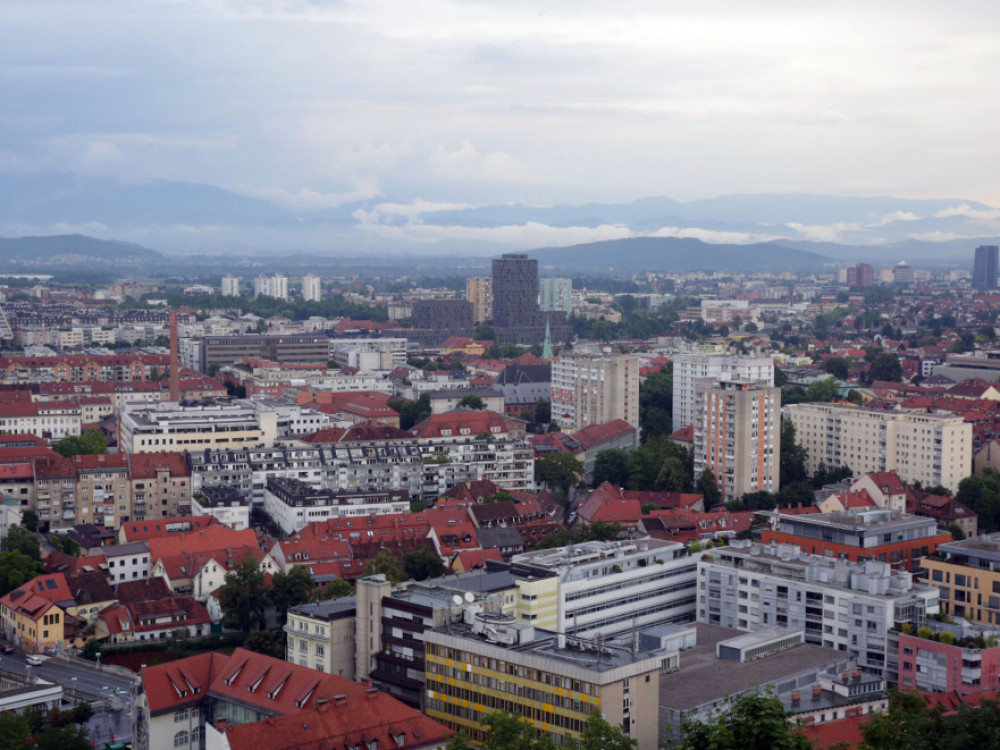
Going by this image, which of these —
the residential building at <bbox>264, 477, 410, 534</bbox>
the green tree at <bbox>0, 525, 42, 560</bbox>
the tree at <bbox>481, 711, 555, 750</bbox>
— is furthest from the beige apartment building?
the tree at <bbox>481, 711, 555, 750</bbox>

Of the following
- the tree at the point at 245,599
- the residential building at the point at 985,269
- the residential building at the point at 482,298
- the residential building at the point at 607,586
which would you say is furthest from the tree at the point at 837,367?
the residential building at the point at 985,269

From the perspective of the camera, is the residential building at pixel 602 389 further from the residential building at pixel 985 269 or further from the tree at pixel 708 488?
the residential building at pixel 985 269

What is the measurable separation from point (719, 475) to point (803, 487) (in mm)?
2551

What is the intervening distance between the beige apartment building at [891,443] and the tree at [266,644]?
24.3 metres

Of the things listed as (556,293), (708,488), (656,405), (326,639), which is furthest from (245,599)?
(556,293)

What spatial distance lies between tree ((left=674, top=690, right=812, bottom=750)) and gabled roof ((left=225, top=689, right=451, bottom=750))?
21.6 ft

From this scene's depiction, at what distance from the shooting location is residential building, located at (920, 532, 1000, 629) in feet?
86.2

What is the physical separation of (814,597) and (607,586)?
13.1 feet

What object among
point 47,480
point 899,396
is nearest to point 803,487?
point 899,396

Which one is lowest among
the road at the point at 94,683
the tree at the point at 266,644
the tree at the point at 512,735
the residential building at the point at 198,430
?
the road at the point at 94,683

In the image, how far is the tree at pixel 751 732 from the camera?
496 inches

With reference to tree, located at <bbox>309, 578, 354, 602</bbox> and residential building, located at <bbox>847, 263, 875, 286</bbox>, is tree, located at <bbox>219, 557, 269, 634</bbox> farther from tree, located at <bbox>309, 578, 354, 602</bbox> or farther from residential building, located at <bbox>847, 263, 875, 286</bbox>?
residential building, located at <bbox>847, 263, 875, 286</bbox>

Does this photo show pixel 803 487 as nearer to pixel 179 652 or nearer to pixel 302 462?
pixel 302 462

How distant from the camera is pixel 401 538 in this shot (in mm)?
33156
